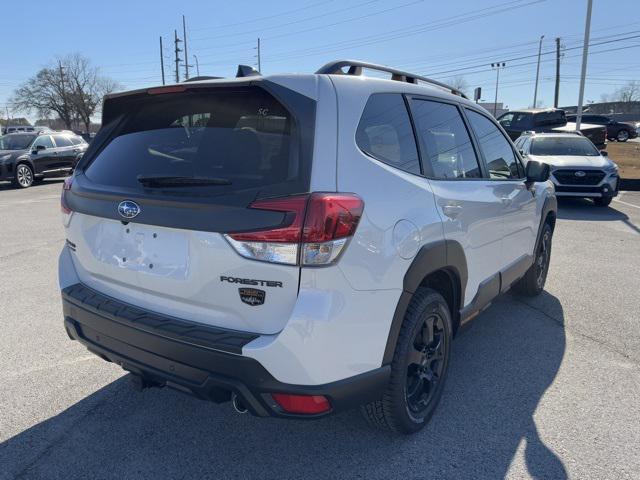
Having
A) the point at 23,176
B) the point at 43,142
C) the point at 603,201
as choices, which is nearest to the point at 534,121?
the point at 603,201

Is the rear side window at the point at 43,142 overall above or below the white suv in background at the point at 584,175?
above

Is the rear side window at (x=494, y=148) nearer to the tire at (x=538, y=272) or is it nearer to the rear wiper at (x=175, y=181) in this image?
the tire at (x=538, y=272)

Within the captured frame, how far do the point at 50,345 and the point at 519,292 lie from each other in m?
4.35

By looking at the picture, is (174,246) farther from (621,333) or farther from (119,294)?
(621,333)

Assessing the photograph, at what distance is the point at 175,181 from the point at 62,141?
55.8 ft

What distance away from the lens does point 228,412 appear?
296cm

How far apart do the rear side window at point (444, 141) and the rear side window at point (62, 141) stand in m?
16.7

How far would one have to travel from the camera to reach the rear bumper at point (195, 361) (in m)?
2.04

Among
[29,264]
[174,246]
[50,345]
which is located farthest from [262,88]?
[29,264]

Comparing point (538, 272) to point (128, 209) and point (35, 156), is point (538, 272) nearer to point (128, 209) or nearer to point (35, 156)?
point (128, 209)

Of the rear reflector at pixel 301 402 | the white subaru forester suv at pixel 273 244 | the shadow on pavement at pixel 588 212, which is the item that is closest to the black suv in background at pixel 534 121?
the shadow on pavement at pixel 588 212

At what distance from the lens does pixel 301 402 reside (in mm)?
2064

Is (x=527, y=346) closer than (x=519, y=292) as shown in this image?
Yes

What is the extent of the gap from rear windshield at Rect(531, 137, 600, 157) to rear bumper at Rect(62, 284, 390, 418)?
11011 millimetres
